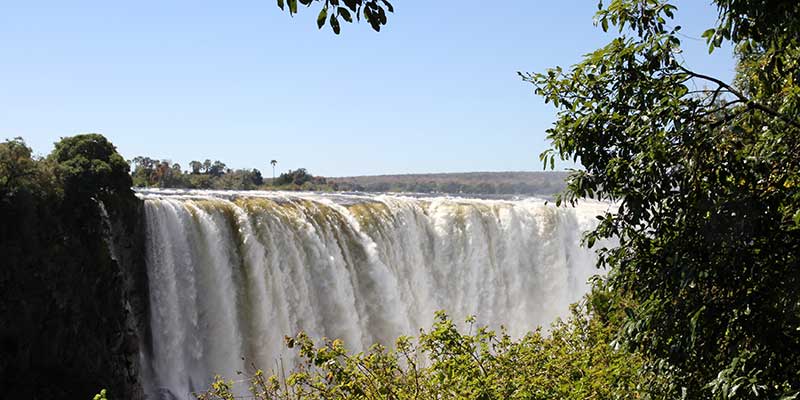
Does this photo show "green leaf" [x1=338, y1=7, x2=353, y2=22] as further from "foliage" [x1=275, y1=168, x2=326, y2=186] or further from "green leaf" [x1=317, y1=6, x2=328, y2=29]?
"foliage" [x1=275, y1=168, x2=326, y2=186]

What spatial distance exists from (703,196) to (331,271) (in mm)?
17442

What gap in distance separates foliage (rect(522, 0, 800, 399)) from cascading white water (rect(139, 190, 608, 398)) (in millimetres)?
13567

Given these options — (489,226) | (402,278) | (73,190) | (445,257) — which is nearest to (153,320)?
(73,190)

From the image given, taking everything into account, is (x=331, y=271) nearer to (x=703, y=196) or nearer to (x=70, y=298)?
(x=70, y=298)

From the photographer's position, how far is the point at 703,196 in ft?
16.4

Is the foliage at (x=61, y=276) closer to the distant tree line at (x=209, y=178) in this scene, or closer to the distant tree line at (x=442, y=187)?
the distant tree line at (x=209, y=178)

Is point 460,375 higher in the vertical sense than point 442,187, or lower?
higher

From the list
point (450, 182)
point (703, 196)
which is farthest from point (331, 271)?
point (450, 182)

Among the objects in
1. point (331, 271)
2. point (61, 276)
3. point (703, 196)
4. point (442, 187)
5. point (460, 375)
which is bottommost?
point (331, 271)

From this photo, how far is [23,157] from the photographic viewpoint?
1712 centimetres

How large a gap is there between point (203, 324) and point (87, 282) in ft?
10.3

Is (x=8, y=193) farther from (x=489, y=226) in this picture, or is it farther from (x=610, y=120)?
(x=489, y=226)

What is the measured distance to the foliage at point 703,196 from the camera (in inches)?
186

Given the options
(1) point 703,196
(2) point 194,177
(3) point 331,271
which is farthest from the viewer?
(2) point 194,177
